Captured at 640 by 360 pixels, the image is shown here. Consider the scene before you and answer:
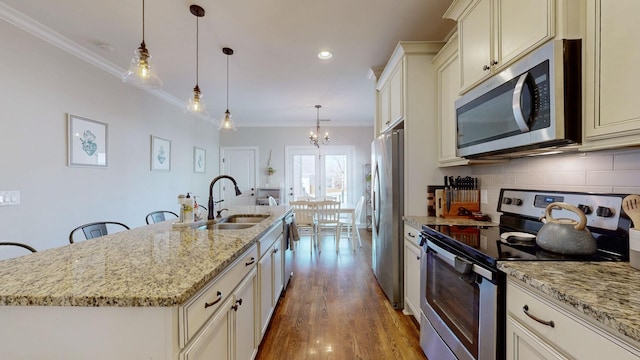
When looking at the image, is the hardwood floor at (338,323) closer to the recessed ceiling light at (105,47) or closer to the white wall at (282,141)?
the recessed ceiling light at (105,47)

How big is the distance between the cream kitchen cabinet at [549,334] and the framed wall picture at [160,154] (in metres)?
4.45

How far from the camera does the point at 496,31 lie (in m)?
1.45

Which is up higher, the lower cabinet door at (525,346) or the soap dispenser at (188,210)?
the soap dispenser at (188,210)

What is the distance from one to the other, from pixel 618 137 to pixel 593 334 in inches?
27.1

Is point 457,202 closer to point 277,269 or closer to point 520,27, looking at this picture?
point 520,27

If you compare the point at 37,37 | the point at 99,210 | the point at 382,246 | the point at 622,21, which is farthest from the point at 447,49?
the point at 99,210

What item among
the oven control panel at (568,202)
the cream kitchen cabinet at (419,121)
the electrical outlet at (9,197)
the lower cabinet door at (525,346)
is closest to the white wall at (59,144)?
the electrical outlet at (9,197)

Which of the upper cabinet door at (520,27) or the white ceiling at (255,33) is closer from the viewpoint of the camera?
the upper cabinet door at (520,27)

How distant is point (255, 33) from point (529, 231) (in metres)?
2.69

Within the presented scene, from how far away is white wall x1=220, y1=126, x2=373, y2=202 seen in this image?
254 inches

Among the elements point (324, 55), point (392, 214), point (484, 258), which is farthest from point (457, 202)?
point (324, 55)

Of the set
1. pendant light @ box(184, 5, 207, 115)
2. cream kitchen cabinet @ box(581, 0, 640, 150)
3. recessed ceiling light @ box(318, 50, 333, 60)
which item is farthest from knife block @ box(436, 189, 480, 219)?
pendant light @ box(184, 5, 207, 115)

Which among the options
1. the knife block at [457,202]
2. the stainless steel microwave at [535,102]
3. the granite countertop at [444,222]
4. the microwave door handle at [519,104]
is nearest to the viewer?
→ the stainless steel microwave at [535,102]

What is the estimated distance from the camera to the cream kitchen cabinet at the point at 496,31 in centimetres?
116
